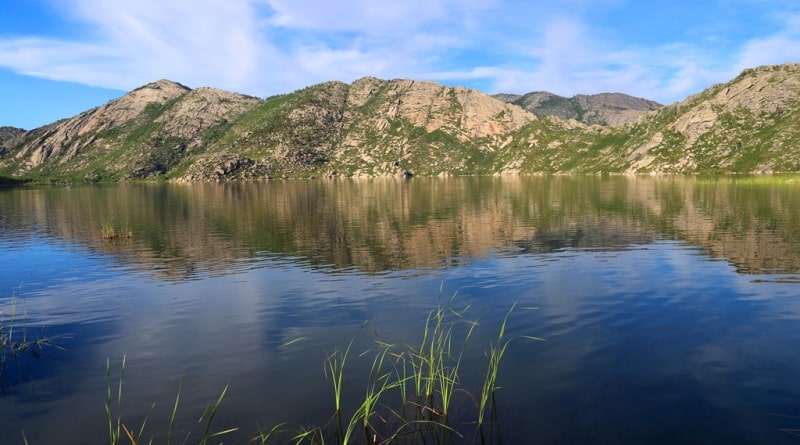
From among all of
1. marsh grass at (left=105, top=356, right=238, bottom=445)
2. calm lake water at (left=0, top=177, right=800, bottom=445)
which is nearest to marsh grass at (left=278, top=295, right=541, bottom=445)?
calm lake water at (left=0, top=177, right=800, bottom=445)

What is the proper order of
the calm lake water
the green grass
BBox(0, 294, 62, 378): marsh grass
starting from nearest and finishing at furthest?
the green grass, the calm lake water, BBox(0, 294, 62, 378): marsh grass

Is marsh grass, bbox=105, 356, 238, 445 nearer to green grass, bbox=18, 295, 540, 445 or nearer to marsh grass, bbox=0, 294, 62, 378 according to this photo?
green grass, bbox=18, 295, 540, 445

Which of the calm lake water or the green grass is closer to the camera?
the green grass

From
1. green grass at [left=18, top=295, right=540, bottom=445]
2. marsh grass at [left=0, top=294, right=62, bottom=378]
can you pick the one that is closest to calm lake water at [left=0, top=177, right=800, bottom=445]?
green grass at [left=18, top=295, right=540, bottom=445]

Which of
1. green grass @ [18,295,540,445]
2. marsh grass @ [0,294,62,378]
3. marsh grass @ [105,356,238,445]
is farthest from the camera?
marsh grass @ [0,294,62,378]

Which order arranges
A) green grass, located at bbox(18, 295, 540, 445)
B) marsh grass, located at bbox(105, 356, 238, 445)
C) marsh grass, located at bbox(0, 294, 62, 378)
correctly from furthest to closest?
marsh grass, located at bbox(0, 294, 62, 378)
green grass, located at bbox(18, 295, 540, 445)
marsh grass, located at bbox(105, 356, 238, 445)

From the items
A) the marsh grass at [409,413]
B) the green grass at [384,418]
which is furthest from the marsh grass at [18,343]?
the marsh grass at [409,413]

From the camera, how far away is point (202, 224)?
239 feet

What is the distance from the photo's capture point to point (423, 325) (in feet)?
78.2

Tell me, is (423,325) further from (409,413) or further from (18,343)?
Result: (18,343)

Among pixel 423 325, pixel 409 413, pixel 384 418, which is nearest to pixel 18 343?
pixel 384 418

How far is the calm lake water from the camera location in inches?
589

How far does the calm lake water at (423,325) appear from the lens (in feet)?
49.1

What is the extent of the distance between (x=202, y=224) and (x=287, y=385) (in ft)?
203
